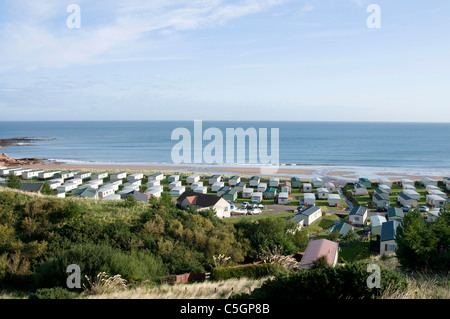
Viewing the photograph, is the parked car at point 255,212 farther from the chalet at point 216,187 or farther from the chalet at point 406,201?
the chalet at point 406,201

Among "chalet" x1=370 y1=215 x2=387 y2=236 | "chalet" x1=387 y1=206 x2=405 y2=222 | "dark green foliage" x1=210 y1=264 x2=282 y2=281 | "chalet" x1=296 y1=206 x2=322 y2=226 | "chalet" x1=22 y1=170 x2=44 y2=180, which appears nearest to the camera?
"dark green foliage" x1=210 y1=264 x2=282 y2=281

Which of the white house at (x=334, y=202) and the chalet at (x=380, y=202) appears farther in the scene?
the white house at (x=334, y=202)

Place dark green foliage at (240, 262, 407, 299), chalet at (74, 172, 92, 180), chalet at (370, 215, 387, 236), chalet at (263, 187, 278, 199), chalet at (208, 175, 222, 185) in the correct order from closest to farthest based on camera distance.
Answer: dark green foliage at (240, 262, 407, 299), chalet at (370, 215, 387, 236), chalet at (263, 187, 278, 199), chalet at (208, 175, 222, 185), chalet at (74, 172, 92, 180)

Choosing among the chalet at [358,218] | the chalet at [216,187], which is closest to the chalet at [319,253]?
the chalet at [358,218]

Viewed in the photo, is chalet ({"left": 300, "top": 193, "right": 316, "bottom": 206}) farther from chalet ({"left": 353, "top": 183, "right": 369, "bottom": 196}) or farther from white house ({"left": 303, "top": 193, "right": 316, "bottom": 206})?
chalet ({"left": 353, "top": 183, "right": 369, "bottom": 196})

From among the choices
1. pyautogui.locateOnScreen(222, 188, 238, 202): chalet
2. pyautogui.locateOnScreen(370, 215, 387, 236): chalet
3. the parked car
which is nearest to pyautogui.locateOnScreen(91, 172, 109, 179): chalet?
pyautogui.locateOnScreen(222, 188, 238, 202): chalet

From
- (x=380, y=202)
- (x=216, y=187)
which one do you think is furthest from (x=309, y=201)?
(x=216, y=187)

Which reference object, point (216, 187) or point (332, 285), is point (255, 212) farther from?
point (332, 285)
